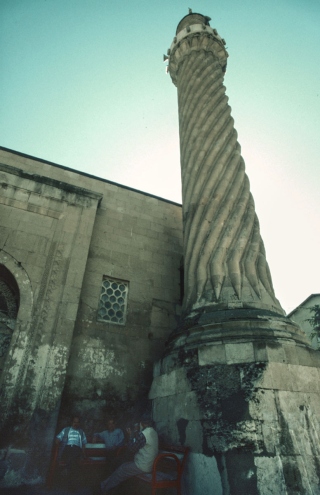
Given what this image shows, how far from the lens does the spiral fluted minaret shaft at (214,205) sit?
14.9ft

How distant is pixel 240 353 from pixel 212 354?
13.3 inches

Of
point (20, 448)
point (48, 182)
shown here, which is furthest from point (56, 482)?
point (48, 182)

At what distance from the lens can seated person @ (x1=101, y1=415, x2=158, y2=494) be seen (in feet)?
11.0

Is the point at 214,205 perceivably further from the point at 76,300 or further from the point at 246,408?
the point at 246,408

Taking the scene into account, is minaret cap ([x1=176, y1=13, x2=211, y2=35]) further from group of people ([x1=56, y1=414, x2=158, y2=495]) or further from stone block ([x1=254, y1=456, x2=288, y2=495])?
stone block ([x1=254, y1=456, x2=288, y2=495])

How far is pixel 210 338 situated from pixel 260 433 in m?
1.15

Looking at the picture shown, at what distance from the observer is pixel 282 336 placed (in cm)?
367

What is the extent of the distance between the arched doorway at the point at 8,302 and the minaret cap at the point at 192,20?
8.88 meters

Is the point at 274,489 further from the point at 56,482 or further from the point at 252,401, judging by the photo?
the point at 56,482

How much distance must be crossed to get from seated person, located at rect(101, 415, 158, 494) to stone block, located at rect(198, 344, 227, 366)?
1017 millimetres

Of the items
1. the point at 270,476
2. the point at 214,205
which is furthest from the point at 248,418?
the point at 214,205

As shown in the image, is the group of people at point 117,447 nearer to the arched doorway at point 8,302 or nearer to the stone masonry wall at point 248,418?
the stone masonry wall at point 248,418

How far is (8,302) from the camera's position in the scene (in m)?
5.46

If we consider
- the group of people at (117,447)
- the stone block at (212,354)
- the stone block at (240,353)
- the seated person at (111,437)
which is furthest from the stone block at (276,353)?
the seated person at (111,437)
